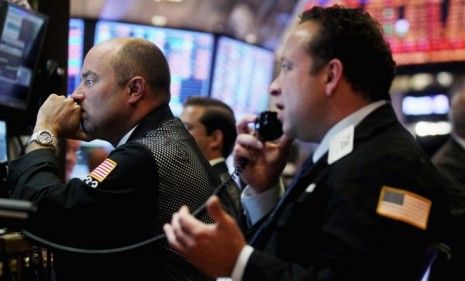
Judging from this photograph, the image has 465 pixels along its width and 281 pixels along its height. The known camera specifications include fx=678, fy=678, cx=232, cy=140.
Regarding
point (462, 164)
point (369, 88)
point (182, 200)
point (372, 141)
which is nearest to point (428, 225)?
point (372, 141)

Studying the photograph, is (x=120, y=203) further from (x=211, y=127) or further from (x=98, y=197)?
(x=211, y=127)

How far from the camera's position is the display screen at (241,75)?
222 inches

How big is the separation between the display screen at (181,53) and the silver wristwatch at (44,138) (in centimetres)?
302

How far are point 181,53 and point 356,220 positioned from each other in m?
4.00

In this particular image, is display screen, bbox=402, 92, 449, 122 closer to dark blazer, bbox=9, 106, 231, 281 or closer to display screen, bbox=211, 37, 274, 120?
display screen, bbox=211, 37, 274, 120

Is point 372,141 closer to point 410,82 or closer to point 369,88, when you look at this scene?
point 369,88

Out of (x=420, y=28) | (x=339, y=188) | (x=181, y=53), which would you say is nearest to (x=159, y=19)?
(x=181, y=53)

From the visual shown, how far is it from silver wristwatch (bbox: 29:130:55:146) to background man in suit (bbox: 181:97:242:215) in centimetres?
179

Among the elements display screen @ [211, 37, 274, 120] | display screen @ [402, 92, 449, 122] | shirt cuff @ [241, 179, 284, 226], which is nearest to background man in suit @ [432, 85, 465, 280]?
shirt cuff @ [241, 179, 284, 226]

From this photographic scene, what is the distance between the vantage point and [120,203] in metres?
1.91

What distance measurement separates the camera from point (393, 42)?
702 cm

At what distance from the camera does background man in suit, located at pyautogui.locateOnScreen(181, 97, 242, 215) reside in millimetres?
3941

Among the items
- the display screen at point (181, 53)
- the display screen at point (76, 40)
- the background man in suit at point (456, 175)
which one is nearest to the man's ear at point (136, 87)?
the background man in suit at point (456, 175)

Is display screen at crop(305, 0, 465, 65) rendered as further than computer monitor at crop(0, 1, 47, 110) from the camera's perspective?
Yes
